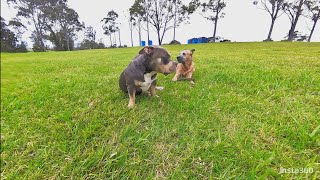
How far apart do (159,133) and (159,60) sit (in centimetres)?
126

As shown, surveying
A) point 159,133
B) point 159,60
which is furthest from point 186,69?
point 159,133

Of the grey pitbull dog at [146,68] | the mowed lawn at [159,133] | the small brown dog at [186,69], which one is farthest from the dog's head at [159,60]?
the small brown dog at [186,69]

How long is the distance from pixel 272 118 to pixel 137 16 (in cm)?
4814

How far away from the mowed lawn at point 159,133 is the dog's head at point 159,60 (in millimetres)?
593

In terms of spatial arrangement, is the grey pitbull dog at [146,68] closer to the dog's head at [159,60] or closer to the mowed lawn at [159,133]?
the dog's head at [159,60]

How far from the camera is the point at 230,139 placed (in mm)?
2068

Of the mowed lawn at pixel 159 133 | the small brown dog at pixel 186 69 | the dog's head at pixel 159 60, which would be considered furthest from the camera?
the small brown dog at pixel 186 69

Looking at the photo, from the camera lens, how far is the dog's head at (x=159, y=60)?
A: 2.94 m

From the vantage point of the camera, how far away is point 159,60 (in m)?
2.94

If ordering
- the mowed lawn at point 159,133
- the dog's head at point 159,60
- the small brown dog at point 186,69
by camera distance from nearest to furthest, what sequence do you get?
the mowed lawn at point 159,133
the dog's head at point 159,60
the small brown dog at point 186,69

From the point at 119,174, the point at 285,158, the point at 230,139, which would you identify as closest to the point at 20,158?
the point at 119,174

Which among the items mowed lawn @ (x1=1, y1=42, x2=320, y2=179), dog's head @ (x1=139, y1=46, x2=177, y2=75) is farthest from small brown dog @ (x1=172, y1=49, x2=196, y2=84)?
dog's head @ (x1=139, y1=46, x2=177, y2=75)

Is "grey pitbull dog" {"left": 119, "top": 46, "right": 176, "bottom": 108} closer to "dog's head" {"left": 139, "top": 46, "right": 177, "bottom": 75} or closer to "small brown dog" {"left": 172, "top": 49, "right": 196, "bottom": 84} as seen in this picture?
"dog's head" {"left": 139, "top": 46, "right": 177, "bottom": 75}

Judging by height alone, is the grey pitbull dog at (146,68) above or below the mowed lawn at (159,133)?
above
